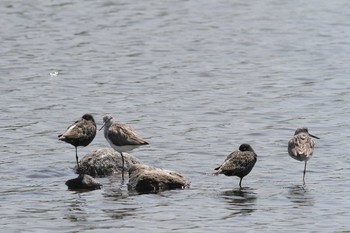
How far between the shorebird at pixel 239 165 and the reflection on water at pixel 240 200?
1.09 ft

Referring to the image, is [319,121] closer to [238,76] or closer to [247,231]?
[238,76]

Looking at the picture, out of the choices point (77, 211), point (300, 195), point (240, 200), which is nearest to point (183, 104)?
point (300, 195)

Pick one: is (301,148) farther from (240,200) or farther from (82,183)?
(82,183)

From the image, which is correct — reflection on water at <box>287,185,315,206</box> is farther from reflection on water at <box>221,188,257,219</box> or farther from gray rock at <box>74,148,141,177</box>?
gray rock at <box>74,148,141,177</box>

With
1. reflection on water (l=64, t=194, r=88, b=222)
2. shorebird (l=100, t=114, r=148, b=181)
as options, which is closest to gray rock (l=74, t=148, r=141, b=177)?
shorebird (l=100, t=114, r=148, b=181)

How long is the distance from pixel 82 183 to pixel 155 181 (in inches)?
53.3

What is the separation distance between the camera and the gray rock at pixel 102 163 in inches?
873

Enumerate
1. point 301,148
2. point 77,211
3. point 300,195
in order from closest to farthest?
1. point 77,211
2. point 300,195
3. point 301,148

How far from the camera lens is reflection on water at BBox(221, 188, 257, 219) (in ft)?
62.4

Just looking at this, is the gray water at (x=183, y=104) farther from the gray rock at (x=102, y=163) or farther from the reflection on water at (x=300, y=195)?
the gray rock at (x=102, y=163)

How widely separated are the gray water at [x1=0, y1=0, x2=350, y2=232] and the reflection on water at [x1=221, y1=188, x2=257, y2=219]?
34mm

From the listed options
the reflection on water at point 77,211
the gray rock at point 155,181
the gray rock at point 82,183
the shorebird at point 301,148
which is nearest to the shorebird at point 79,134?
the gray rock at point 82,183

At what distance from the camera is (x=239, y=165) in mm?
20781

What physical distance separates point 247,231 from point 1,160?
733 cm
